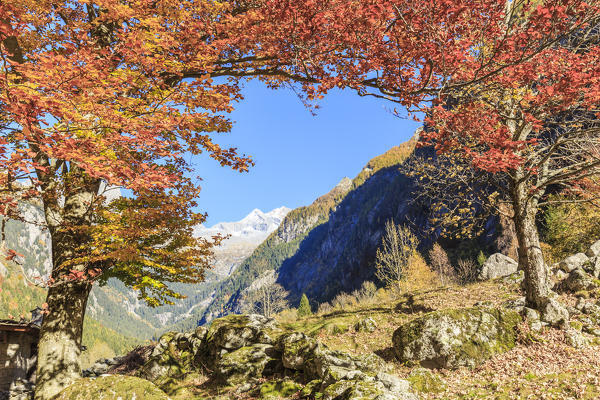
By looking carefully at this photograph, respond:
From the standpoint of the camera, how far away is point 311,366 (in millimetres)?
7914

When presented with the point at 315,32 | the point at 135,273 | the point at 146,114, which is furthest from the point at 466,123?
the point at 135,273

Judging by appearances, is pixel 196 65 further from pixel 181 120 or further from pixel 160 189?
pixel 160 189

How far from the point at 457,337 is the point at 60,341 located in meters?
9.20

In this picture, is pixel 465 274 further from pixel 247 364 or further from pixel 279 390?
pixel 279 390

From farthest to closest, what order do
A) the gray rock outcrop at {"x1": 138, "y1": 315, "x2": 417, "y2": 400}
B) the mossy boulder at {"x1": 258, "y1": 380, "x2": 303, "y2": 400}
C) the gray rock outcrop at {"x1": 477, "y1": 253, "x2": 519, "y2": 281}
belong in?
1. the gray rock outcrop at {"x1": 477, "y1": 253, "x2": 519, "y2": 281}
2. the mossy boulder at {"x1": 258, "y1": 380, "x2": 303, "y2": 400}
3. the gray rock outcrop at {"x1": 138, "y1": 315, "x2": 417, "y2": 400}

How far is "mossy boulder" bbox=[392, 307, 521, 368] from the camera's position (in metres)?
7.51

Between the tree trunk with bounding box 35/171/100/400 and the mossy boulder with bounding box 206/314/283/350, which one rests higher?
the tree trunk with bounding box 35/171/100/400

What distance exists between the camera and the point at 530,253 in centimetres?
937

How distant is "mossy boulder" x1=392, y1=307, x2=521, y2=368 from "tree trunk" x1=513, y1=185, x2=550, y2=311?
1.09m

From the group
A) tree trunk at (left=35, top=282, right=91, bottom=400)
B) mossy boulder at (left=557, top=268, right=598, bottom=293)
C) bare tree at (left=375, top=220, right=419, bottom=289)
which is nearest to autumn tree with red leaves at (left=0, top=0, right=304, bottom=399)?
tree trunk at (left=35, top=282, right=91, bottom=400)

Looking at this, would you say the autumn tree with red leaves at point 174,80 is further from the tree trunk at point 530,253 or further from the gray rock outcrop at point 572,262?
the gray rock outcrop at point 572,262

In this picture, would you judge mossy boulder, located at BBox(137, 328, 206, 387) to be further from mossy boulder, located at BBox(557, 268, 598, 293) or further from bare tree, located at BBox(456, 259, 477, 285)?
bare tree, located at BBox(456, 259, 477, 285)

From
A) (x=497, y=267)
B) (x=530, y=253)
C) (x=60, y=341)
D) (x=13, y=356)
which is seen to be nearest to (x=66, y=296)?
(x=60, y=341)

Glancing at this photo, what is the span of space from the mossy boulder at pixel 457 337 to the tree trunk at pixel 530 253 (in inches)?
42.7
